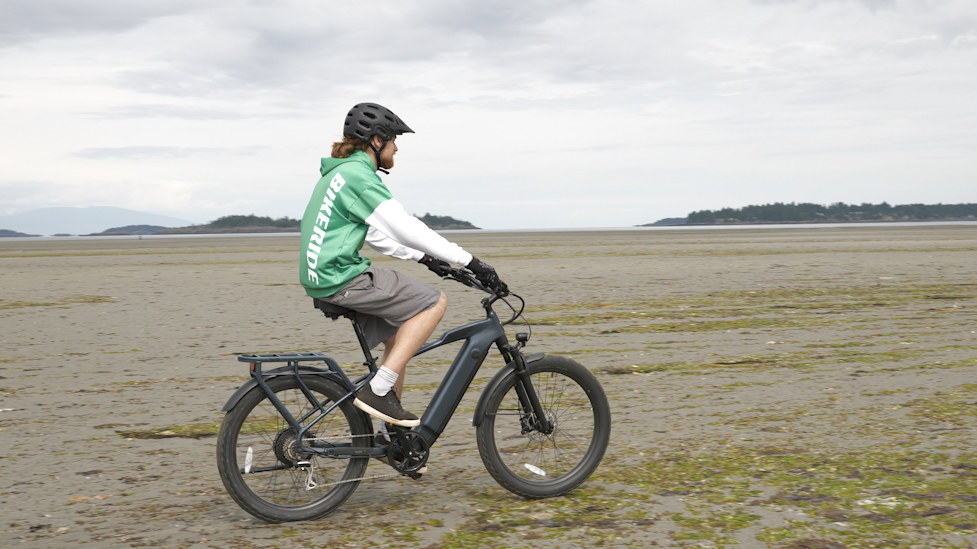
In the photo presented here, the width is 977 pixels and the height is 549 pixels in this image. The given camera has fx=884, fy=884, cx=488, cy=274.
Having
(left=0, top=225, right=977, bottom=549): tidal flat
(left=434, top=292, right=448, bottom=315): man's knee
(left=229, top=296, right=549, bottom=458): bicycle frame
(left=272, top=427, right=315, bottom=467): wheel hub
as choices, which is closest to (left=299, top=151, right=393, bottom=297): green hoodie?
(left=229, top=296, right=549, bottom=458): bicycle frame

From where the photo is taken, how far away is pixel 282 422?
463 centimetres

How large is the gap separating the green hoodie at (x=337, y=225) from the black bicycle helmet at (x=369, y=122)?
7.4 inches

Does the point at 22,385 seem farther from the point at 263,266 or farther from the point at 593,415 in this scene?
the point at 263,266

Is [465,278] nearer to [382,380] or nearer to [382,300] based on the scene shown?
[382,300]

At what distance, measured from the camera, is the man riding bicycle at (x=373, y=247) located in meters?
4.45

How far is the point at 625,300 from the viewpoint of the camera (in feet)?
51.3

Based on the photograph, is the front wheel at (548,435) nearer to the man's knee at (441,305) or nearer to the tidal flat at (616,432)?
the tidal flat at (616,432)

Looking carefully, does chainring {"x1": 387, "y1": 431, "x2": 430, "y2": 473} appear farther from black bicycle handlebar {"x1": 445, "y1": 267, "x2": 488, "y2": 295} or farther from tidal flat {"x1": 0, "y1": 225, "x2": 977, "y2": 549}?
black bicycle handlebar {"x1": 445, "y1": 267, "x2": 488, "y2": 295}

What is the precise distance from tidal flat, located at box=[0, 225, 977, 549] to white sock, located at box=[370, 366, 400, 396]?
2.24ft

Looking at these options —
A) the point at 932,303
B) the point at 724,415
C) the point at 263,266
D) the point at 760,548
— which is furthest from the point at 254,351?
the point at 263,266

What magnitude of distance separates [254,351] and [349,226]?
6278 mm

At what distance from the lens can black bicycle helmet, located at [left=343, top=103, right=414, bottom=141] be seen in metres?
4.67

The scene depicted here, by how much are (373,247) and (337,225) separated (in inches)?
9.5

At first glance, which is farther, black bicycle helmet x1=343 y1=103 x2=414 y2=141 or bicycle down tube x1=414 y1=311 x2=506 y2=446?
bicycle down tube x1=414 y1=311 x2=506 y2=446
